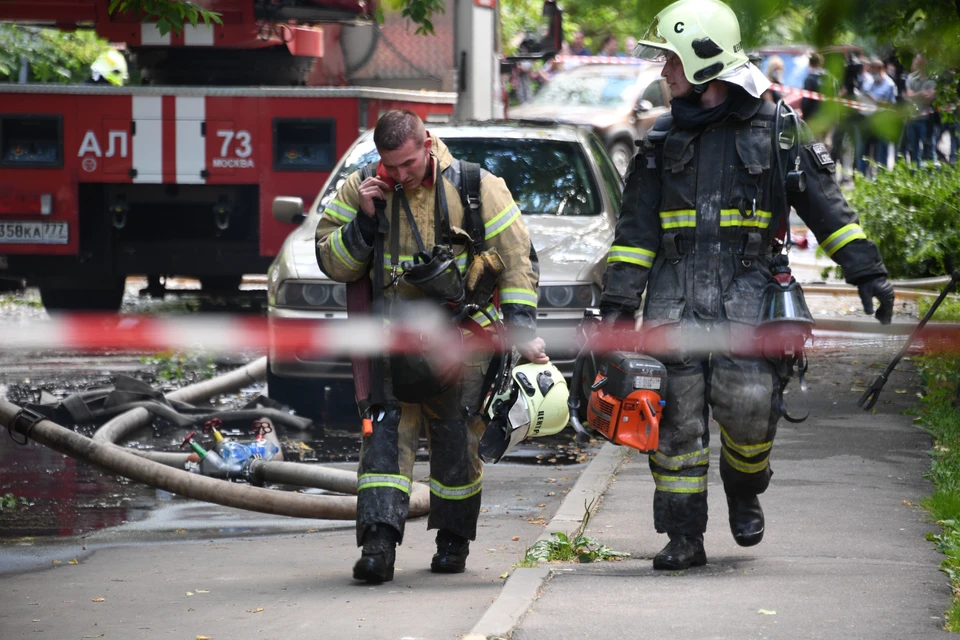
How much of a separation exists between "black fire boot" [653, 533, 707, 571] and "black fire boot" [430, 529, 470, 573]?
27.4 inches

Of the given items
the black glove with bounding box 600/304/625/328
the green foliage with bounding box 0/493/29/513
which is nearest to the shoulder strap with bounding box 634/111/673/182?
the black glove with bounding box 600/304/625/328

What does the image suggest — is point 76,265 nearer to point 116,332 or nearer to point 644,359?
point 116,332

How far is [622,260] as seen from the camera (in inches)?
195

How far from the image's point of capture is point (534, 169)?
895cm

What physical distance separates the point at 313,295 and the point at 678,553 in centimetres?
350

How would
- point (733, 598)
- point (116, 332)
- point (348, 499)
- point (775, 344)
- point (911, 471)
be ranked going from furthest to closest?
1. point (116, 332)
2. point (911, 471)
3. point (348, 499)
4. point (775, 344)
5. point (733, 598)

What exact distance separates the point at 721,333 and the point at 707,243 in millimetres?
301

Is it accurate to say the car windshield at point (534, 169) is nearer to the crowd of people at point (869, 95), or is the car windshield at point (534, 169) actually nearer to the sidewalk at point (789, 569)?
the sidewalk at point (789, 569)

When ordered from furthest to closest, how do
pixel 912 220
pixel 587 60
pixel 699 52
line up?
1. pixel 587 60
2. pixel 912 220
3. pixel 699 52

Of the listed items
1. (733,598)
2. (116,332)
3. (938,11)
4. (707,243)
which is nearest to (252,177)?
(116,332)

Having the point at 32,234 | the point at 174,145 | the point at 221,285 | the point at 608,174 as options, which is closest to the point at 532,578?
the point at 608,174

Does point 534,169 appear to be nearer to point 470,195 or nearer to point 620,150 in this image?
point 470,195

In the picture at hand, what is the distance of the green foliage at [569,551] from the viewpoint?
16.8 ft

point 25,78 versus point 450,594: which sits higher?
point 25,78
